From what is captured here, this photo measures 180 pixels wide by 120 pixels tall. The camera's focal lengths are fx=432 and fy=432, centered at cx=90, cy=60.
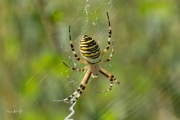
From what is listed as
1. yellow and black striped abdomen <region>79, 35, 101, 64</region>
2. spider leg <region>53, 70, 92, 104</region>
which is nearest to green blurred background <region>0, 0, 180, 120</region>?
spider leg <region>53, 70, 92, 104</region>

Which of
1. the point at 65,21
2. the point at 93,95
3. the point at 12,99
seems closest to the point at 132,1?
the point at 65,21

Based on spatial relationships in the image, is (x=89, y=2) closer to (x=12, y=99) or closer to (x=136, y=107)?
(x=12, y=99)

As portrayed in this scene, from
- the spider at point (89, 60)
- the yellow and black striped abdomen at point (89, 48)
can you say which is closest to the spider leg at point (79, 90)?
the spider at point (89, 60)

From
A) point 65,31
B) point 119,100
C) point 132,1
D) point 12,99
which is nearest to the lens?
point 12,99

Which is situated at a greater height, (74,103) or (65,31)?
(65,31)

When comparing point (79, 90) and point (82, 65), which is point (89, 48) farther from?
point (82, 65)

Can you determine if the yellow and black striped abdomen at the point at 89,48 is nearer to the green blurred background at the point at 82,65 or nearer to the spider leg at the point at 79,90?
the green blurred background at the point at 82,65

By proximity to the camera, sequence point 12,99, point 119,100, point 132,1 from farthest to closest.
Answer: point 119,100 < point 132,1 < point 12,99
